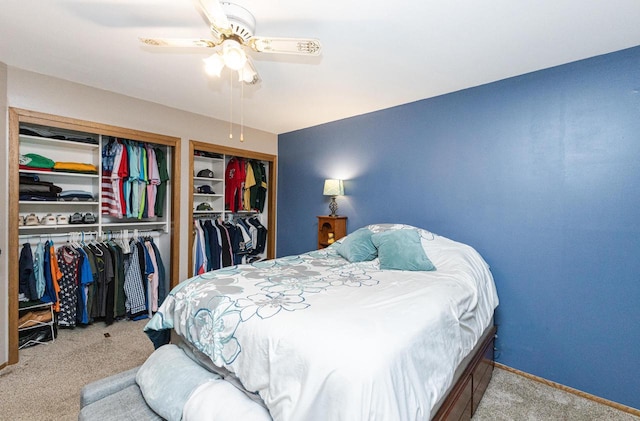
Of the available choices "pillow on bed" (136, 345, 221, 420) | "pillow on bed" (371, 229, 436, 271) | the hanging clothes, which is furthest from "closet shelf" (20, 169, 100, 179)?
"pillow on bed" (371, 229, 436, 271)

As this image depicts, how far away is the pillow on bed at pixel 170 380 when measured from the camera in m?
1.20

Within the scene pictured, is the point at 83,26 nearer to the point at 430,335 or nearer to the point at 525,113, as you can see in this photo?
the point at 430,335

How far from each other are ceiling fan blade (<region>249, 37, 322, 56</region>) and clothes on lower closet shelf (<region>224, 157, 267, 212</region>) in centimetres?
268

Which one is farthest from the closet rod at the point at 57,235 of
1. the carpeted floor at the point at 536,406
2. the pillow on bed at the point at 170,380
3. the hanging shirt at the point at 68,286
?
the carpeted floor at the point at 536,406

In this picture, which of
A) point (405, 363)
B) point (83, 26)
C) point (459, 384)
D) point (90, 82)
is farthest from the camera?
point (90, 82)

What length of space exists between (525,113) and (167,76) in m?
3.00

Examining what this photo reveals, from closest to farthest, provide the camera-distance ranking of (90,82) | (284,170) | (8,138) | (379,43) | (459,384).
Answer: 1. (459,384)
2. (379,43)
3. (8,138)
4. (90,82)
5. (284,170)

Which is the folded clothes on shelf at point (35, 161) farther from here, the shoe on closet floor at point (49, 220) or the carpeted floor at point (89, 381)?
the carpeted floor at point (89, 381)

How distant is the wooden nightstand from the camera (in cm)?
342

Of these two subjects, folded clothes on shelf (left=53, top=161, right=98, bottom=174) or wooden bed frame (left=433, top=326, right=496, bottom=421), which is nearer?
wooden bed frame (left=433, top=326, right=496, bottom=421)

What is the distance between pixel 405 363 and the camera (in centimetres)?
107

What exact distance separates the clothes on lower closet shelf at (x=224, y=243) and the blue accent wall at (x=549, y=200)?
86.4 inches

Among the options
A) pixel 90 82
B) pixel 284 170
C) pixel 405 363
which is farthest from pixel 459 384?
pixel 90 82

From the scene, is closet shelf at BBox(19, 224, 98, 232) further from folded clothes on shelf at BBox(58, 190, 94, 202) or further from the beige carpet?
the beige carpet
